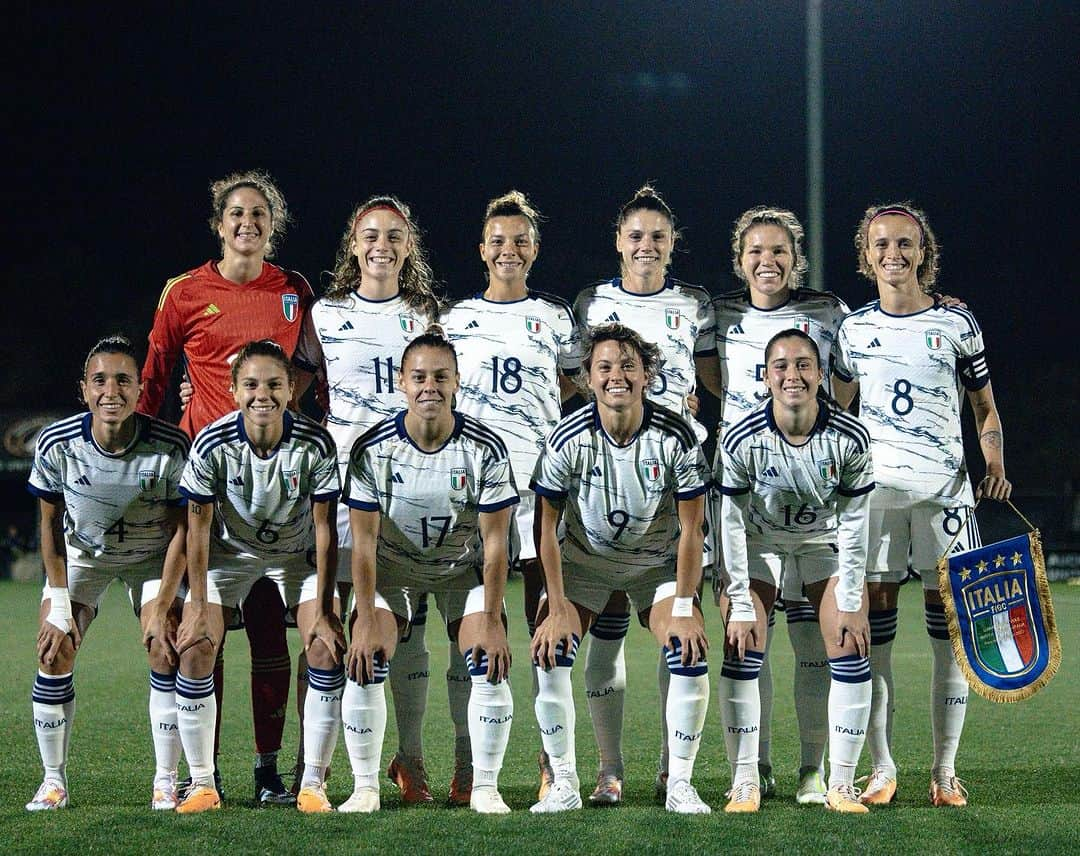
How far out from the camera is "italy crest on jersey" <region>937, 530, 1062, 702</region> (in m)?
4.41

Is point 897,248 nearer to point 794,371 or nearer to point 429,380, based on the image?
point 794,371

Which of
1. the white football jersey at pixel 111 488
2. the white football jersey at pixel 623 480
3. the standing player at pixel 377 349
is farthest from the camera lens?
the standing player at pixel 377 349

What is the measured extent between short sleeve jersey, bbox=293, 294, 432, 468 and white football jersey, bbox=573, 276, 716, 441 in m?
0.69

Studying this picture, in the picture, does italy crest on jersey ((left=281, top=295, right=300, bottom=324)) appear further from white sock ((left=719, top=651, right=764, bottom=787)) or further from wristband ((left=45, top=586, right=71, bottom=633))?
white sock ((left=719, top=651, right=764, bottom=787))

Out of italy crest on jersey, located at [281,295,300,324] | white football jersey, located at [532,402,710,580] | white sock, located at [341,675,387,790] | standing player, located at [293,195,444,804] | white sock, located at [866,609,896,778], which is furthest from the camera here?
italy crest on jersey, located at [281,295,300,324]

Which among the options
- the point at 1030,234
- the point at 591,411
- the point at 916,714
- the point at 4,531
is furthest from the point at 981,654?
the point at 1030,234

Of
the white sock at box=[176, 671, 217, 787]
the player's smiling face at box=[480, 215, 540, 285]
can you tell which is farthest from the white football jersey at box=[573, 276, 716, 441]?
the white sock at box=[176, 671, 217, 787]

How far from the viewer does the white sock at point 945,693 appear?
4.50 metres

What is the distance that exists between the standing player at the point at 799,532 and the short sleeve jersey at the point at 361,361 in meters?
1.15

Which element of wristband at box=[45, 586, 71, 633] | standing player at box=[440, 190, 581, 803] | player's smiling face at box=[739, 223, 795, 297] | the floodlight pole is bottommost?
wristband at box=[45, 586, 71, 633]

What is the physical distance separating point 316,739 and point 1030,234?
2893 centimetres

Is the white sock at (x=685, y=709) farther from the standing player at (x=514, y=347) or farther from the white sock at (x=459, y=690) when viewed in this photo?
the white sock at (x=459, y=690)

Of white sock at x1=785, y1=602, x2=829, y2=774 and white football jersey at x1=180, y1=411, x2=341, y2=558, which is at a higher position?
white football jersey at x1=180, y1=411, x2=341, y2=558

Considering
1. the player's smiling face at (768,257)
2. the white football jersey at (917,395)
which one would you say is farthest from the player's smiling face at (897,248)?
the player's smiling face at (768,257)
